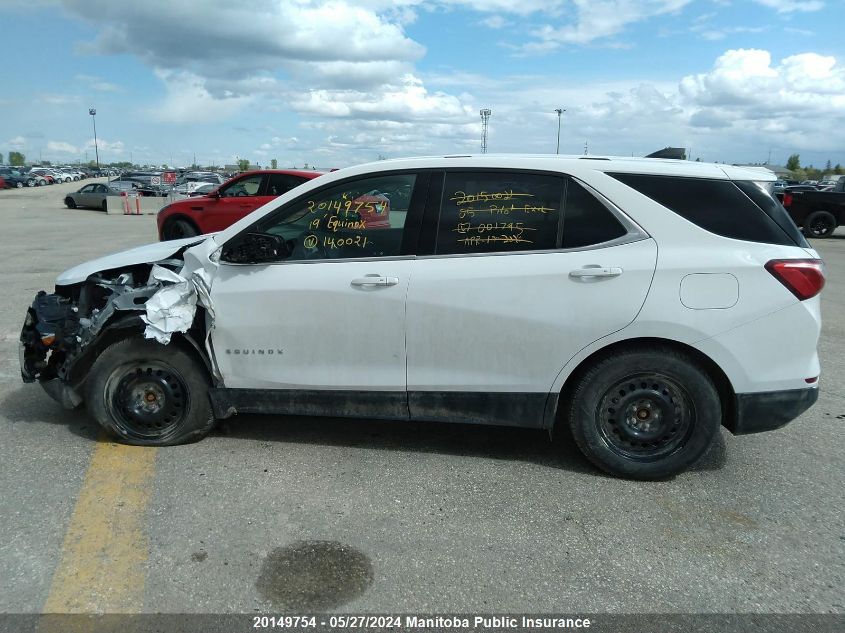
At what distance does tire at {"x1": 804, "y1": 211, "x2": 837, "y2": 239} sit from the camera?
59.7 feet

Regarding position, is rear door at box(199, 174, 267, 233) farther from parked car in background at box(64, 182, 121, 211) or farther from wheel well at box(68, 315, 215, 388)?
parked car in background at box(64, 182, 121, 211)

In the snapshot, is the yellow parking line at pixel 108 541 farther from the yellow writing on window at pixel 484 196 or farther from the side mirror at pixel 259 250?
the yellow writing on window at pixel 484 196

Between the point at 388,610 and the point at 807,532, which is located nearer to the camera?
the point at 388,610

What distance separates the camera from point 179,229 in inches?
513

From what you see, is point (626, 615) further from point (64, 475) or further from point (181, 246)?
point (181, 246)

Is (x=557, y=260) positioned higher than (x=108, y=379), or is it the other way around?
(x=557, y=260)

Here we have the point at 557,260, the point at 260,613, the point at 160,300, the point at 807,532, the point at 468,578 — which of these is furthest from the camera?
the point at 160,300

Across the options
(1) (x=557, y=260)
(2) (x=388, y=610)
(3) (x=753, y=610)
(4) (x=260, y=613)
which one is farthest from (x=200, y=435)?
(3) (x=753, y=610)

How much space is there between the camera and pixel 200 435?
157 inches

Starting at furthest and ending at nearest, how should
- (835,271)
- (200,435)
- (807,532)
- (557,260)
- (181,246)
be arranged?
(835,271)
(181,246)
(200,435)
(557,260)
(807,532)

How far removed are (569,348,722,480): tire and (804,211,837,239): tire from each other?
17.7m

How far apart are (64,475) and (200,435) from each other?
2.45ft

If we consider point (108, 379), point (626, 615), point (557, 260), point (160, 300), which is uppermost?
point (557, 260)

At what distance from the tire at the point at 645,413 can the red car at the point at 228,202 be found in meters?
9.71
